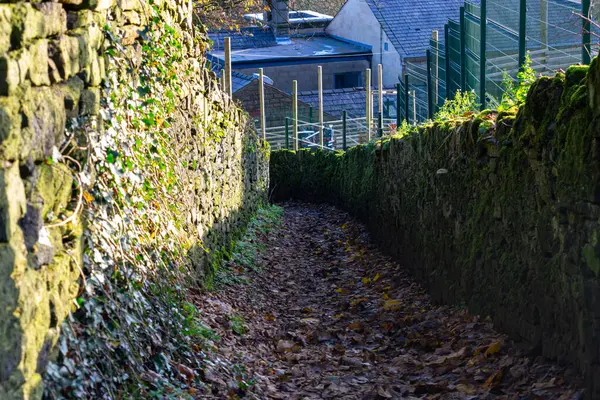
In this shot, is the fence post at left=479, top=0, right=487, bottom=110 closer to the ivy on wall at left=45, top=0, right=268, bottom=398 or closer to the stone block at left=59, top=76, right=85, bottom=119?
the ivy on wall at left=45, top=0, right=268, bottom=398

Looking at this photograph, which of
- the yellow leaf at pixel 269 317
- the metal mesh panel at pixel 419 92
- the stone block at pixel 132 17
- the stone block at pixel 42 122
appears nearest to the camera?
the stone block at pixel 42 122

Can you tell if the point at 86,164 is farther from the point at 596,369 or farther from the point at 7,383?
the point at 596,369

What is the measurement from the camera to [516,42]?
8.10 meters

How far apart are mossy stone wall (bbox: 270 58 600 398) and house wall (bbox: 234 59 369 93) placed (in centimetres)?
2514

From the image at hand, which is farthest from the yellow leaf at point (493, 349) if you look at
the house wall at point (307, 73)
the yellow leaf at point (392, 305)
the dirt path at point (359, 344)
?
the house wall at point (307, 73)

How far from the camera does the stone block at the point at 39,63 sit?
3174mm

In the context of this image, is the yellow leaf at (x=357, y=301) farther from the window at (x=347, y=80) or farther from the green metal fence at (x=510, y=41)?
the window at (x=347, y=80)

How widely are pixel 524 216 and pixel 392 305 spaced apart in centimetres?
329

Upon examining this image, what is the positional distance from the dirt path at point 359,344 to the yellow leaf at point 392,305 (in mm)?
13

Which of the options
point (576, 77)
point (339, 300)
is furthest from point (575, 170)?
point (339, 300)

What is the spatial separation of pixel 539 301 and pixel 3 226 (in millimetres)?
3737

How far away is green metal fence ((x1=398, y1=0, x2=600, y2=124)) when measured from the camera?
666 cm

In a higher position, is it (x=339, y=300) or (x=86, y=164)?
(x=86, y=164)

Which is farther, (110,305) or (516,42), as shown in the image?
(516,42)
